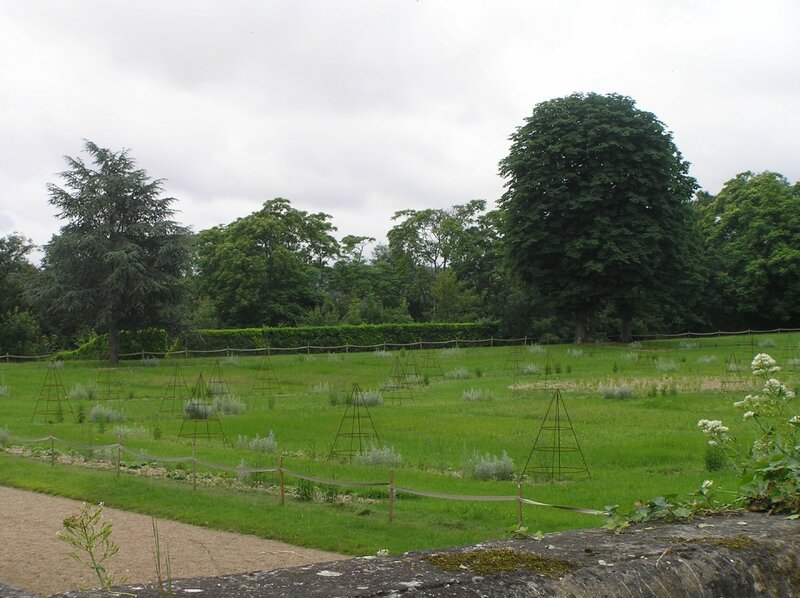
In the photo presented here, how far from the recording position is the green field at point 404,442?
13.5 meters

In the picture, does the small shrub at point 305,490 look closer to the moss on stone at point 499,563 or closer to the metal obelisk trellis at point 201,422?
the metal obelisk trellis at point 201,422

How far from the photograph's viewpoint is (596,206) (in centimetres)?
5031

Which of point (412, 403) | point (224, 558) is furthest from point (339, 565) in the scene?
point (412, 403)

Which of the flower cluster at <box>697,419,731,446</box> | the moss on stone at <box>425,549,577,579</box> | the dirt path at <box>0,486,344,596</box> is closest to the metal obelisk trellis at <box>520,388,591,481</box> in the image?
the dirt path at <box>0,486,344,596</box>

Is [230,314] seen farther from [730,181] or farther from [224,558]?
[224,558]

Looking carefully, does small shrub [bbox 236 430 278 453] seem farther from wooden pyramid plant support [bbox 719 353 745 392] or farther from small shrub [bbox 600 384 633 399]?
wooden pyramid plant support [bbox 719 353 745 392]

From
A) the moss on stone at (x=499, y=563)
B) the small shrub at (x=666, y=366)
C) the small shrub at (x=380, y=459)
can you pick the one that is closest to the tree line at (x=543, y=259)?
the small shrub at (x=666, y=366)

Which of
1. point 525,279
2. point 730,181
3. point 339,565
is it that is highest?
point 730,181

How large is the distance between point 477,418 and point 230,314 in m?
45.2

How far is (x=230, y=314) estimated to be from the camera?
67.2 m

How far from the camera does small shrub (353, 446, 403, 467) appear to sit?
1789 cm

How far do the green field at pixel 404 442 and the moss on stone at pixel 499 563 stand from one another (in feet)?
27.4

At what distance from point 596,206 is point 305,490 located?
38743mm

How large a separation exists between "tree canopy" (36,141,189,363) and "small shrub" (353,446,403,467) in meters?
31.9
